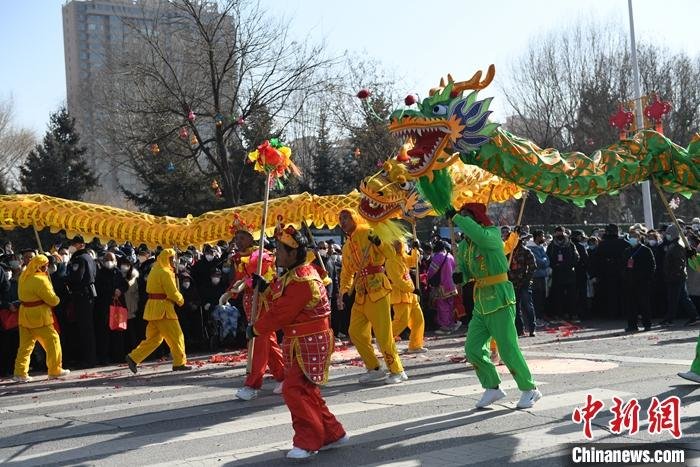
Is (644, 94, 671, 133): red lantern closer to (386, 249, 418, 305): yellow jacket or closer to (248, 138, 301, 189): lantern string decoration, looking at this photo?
(386, 249, 418, 305): yellow jacket

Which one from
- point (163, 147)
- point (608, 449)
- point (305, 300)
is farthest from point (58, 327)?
point (163, 147)

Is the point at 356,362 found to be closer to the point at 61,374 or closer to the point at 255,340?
the point at 255,340

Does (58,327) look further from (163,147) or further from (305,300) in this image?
(163,147)

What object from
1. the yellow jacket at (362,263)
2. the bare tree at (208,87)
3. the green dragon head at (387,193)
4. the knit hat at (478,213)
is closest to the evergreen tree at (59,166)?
the bare tree at (208,87)

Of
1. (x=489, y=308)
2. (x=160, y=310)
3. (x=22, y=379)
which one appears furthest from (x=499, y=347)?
(x=22, y=379)

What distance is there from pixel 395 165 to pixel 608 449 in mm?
6015

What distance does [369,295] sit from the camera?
33.9 feet

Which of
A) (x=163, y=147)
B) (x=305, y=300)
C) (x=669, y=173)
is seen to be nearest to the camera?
(x=305, y=300)

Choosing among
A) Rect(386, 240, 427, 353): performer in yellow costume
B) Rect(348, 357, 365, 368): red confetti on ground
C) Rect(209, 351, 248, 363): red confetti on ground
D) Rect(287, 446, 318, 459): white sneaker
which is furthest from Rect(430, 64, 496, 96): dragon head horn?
Rect(209, 351, 248, 363): red confetti on ground

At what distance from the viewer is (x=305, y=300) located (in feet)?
22.8

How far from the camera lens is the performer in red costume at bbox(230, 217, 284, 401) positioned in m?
9.77

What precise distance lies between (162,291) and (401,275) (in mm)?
3387

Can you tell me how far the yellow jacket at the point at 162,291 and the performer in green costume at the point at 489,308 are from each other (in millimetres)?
5307

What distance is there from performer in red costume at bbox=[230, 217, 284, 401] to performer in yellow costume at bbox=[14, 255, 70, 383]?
302 centimetres
